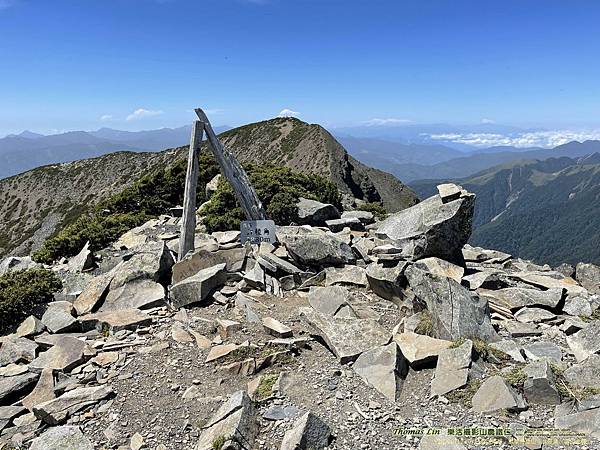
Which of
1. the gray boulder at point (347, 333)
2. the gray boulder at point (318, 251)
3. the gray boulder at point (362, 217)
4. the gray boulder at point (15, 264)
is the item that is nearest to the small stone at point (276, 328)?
the gray boulder at point (347, 333)

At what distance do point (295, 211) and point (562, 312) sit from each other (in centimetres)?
1183

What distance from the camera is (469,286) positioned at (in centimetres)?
1346

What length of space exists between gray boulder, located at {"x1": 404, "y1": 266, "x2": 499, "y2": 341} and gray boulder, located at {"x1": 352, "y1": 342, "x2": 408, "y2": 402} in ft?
4.65

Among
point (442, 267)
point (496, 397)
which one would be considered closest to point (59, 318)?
point (496, 397)

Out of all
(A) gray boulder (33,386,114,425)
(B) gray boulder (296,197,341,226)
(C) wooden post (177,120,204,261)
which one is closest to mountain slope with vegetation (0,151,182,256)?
(B) gray boulder (296,197,341,226)

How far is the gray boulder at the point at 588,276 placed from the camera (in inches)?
594

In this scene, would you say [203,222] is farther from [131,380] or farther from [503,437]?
[503,437]

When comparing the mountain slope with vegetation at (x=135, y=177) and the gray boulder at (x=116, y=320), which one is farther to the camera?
the mountain slope with vegetation at (x=135, y=177)

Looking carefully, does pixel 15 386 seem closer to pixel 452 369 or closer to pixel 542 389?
pixel 452 369

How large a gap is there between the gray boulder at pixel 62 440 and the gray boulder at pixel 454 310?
22.7ft

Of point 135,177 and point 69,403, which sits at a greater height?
point 135,177

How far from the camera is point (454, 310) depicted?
9805 millimetres

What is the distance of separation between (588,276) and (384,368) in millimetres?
10955

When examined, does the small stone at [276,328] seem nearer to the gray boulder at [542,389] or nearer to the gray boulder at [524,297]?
the gray boulder at [542,389]
